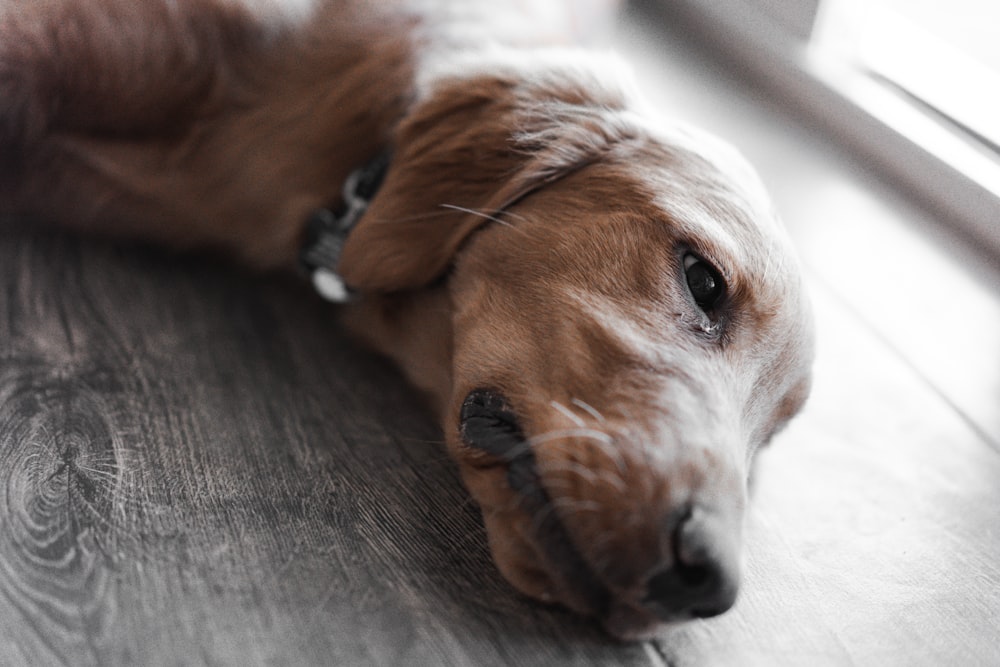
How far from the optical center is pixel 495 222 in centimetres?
156

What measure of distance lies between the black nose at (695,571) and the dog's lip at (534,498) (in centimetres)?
9

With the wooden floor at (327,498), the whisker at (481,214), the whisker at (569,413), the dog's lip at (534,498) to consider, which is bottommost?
the wooden floor at (327,498)

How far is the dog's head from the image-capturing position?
118 cm

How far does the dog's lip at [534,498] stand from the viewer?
1.22 m

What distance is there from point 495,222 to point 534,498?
1.67ft

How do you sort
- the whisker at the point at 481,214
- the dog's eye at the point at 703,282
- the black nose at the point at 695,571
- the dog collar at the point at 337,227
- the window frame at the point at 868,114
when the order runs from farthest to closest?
the window frame at the point at 868,114
the dog collar at the point at 337,227
the whisker at the point at 481,214
the dog's eye at the point at 703,282
the black nose at the point at 695,571

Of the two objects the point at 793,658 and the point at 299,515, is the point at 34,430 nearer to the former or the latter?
the point at 299,515

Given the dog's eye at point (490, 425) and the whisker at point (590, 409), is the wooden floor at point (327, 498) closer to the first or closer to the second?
the dog's eye at point (490, 425)

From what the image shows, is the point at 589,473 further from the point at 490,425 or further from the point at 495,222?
the point at 495,222

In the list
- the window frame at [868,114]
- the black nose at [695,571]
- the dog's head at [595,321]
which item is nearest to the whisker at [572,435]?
the dog's head at [595,321]

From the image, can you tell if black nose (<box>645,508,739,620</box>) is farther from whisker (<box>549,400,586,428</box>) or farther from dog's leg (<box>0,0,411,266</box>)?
dog's leg (<box>0,0,411,266</box>)

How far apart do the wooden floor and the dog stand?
87 mm

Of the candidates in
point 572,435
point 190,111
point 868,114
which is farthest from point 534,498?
point 868,114

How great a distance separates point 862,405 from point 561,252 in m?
0.84
